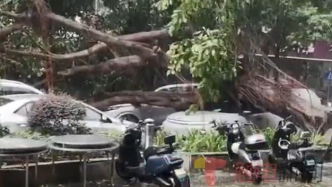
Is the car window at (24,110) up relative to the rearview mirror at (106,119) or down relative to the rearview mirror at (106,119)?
up

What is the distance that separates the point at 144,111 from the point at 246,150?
3.67 ft

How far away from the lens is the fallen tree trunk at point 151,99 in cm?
507

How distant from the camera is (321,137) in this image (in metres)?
5.59

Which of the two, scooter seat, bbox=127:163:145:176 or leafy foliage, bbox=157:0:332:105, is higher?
leafy foliage, bbox=157:0:332:105

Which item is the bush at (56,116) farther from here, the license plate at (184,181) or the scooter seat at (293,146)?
the scooter seat at (293,146)

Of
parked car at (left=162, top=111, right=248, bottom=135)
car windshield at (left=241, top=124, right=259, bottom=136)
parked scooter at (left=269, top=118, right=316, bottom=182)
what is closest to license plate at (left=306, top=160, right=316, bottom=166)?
parked scooter at (left=269, top=118, right=316, bottom=182)

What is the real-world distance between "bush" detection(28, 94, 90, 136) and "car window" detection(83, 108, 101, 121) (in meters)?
0.10

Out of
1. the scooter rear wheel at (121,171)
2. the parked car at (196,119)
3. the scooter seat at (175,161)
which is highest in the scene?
the parked car at (196,119)

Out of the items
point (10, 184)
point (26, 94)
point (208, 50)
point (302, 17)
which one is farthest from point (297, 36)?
point (10, 184)

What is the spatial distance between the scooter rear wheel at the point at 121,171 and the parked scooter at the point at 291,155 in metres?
1.57

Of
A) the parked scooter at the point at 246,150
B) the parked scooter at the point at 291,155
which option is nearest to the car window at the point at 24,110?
the parked scooter at the point at 246,150

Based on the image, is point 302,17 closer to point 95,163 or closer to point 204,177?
point 204,177

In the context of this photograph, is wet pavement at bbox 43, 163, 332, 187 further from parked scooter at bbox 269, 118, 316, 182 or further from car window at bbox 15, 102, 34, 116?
car window at bbox 15, 102, 34, 116

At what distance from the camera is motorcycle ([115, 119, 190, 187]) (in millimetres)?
4242
